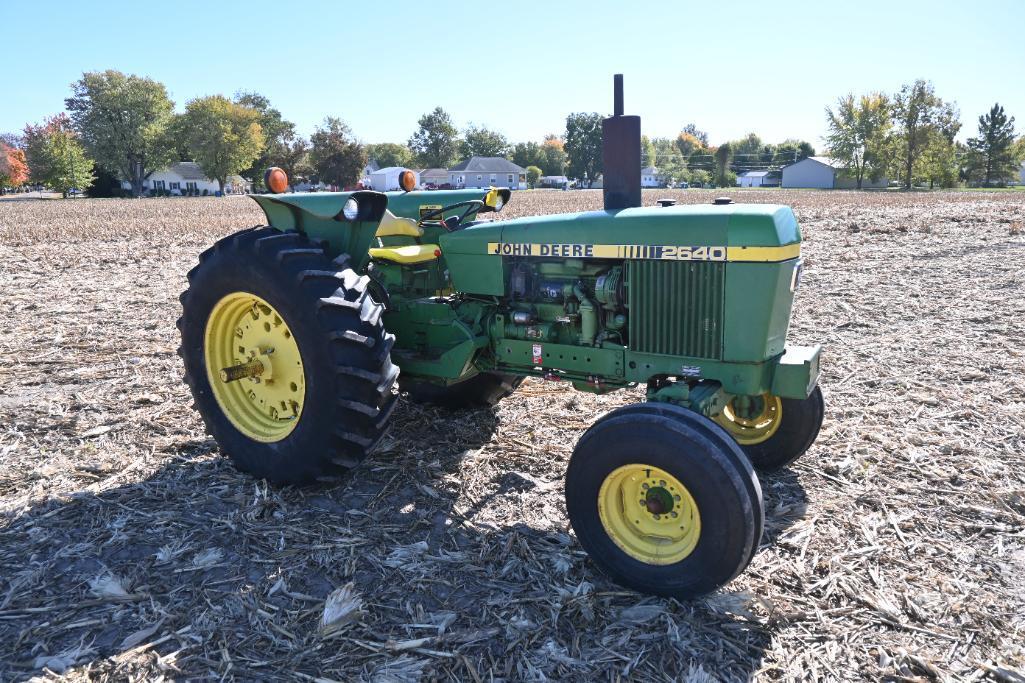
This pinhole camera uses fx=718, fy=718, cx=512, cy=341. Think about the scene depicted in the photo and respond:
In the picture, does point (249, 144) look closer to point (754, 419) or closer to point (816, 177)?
point (816, 177)

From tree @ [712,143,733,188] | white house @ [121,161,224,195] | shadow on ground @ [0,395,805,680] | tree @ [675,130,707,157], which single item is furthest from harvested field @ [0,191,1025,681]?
tree @ [675,130,707,157]

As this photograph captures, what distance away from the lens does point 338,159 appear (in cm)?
7094

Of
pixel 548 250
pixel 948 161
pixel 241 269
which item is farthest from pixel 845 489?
pixel 948 161

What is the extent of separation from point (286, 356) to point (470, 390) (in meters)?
1.57

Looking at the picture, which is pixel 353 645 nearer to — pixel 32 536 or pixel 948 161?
pixel 32 536

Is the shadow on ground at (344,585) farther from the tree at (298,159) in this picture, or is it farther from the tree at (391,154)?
the tree at (391,154)

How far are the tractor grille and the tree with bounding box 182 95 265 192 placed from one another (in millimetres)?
73206

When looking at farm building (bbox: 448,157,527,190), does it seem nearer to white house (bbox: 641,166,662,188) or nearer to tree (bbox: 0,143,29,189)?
white house (bbox: 641,166,662,188)

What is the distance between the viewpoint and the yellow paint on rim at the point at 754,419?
436 centimetres

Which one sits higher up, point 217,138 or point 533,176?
point 217,138

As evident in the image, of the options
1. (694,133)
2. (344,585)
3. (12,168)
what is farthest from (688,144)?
(344,585)

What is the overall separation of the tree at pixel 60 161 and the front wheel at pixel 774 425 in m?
79.1

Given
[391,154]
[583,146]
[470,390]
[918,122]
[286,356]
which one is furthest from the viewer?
[391,154]

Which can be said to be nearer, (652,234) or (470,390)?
(652,234)
